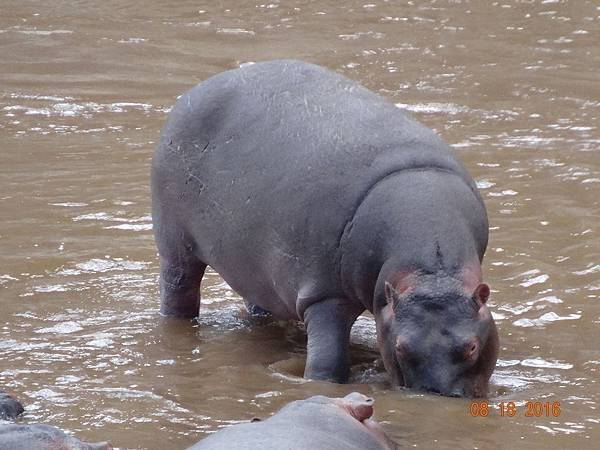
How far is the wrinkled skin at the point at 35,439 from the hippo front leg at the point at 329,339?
1851 millimetres

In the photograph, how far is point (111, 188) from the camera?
9875 mm

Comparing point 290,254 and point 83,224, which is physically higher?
point 290,254

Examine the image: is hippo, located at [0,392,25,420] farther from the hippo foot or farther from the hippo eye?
the hippo foot

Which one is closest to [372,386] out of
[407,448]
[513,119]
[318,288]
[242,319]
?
[318,288]

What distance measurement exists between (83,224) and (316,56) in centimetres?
525

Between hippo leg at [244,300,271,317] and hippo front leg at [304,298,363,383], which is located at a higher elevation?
hippo front leg at [304,298,363,383]

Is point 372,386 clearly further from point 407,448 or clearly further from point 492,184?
point 492,184

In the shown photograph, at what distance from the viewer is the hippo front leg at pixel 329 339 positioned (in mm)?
6176

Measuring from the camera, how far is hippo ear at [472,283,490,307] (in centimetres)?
561
